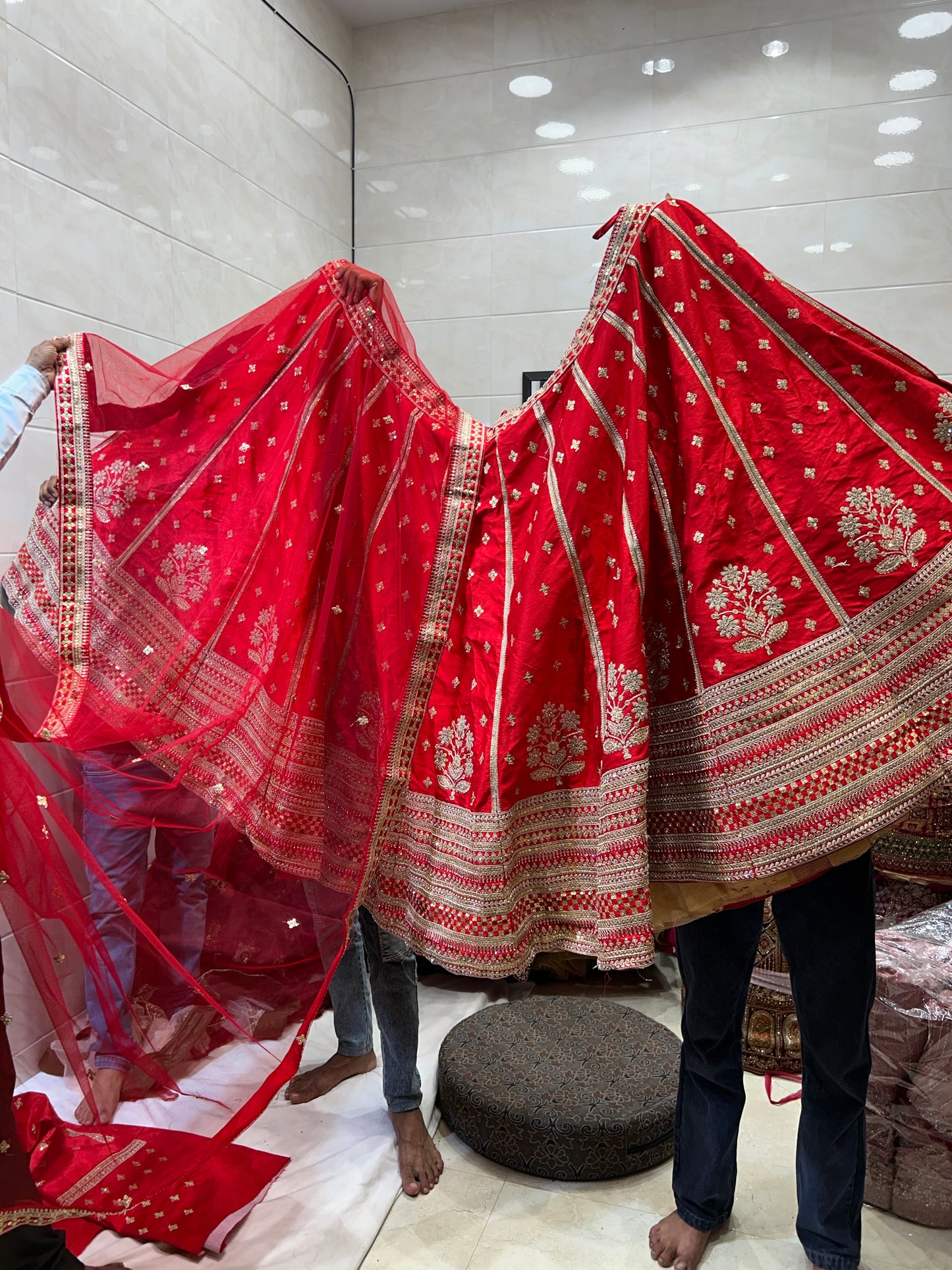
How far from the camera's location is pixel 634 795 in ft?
3.90

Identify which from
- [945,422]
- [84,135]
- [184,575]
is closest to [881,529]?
[945,422]

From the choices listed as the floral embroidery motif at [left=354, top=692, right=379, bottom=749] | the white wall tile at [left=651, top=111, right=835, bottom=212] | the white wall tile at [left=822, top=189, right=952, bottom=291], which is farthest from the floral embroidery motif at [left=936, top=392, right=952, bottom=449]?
the white wall tile at [left=651, top=111, right=835, bottom=212]

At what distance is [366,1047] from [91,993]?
98 cm

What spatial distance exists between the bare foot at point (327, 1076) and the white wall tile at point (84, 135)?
209 cm

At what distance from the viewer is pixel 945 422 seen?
1.23 m

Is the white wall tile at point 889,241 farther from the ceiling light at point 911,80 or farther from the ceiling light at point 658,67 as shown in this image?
the ceiling light at point 658,67

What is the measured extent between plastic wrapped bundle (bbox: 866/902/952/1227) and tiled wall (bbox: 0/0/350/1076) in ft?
4.85

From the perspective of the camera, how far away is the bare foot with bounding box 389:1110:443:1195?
186cm

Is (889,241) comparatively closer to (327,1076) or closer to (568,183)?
(568,183)

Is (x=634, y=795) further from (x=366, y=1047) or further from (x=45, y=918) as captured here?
(x=366, y=1047)

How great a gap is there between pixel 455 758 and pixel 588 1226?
1095mm

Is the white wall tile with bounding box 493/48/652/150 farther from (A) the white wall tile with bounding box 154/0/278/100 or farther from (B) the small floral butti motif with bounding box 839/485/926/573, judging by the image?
(B) the small floral butti motif with bounding box 839/485/926/573

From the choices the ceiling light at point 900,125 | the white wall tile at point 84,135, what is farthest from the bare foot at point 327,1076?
the ceiling light at point 900,125

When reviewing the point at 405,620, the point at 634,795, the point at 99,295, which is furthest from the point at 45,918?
the point at 99,295
